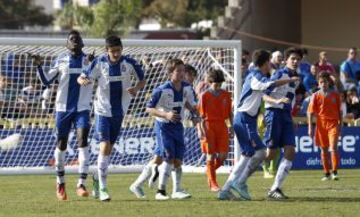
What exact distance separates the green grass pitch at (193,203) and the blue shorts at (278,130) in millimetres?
800

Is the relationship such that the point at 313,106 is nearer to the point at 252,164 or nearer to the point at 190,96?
the point at 190,96

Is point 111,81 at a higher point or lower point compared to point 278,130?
higher

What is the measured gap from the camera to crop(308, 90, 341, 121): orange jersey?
2209cm

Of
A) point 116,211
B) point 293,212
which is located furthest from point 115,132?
point 293,212

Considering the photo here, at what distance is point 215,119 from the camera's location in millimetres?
19578

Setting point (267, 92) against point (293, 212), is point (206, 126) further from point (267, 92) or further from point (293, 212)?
point (293, 212)

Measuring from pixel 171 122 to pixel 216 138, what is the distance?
2.75 metres

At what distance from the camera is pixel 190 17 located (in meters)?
62.1

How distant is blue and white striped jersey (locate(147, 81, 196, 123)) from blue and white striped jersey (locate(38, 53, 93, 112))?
0.99m

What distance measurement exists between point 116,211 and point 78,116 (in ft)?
8.35

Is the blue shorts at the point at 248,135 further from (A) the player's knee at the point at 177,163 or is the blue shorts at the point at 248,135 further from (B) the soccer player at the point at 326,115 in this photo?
(B) the soccer player at the point at 326,115

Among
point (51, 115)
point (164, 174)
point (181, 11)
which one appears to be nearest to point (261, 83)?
point (164, 174)

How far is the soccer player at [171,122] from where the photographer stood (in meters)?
16.6

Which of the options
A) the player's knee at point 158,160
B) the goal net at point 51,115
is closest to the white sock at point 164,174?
the player's knee at point 158,160
